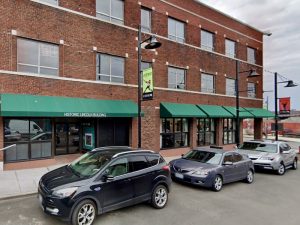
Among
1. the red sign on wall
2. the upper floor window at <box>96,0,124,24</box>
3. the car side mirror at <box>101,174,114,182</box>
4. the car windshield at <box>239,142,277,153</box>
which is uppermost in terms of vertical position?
the upper floor window at <box>96,0,124,24</box>

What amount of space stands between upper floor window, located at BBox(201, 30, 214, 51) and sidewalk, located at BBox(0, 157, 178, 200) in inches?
598

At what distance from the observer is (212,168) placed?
871 centimetres

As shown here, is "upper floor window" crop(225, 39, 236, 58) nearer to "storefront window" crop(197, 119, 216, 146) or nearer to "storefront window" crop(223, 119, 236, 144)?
"storefront window" crop(223, 119, 236, 144)

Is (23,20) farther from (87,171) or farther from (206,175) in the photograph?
(206,175)

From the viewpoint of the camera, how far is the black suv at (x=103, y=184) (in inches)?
206

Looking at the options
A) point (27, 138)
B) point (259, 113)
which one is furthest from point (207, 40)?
point (27, 138)

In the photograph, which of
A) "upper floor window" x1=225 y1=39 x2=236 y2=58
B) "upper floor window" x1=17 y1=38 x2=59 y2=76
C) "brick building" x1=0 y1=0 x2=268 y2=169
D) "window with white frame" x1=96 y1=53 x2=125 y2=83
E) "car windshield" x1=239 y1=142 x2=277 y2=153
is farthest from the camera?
"upper floor window" x1=225 y1=39 x2=236 y2=58

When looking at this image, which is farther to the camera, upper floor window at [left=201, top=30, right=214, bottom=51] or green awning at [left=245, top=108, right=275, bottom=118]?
green awning at [left=245, top=108, right=275, bottom=118]

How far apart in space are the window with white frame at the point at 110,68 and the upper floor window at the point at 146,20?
3.05m

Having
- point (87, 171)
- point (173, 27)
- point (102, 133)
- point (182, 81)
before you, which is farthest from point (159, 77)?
point (87, 171)

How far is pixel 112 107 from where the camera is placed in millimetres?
12891

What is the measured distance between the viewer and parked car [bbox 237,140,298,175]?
1199cm

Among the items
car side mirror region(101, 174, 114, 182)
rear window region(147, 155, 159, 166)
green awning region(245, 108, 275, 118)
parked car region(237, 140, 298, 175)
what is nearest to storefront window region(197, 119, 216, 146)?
green awning region(245, 108, 275, 118)

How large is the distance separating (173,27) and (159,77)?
4207 millimetres
